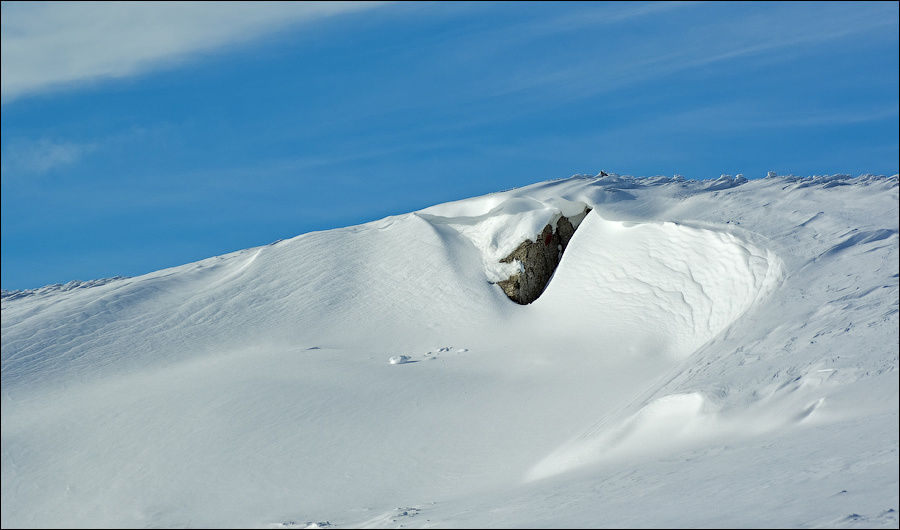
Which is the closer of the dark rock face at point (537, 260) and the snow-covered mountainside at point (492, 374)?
the snow-covered mountainside at point (492, 374)

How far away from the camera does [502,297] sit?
52.4 ft

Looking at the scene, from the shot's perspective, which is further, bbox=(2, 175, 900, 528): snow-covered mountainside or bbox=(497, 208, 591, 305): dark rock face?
bbox=(497, 208, 591, 305): dark rock face

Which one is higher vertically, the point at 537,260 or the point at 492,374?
the point at 537,260

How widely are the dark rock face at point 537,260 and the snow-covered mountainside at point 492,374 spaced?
0.70 ft

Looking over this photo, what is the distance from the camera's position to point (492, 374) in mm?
13555

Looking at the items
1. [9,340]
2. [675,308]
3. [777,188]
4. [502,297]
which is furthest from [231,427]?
[777,188]

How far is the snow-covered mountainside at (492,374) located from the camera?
8.85 meters

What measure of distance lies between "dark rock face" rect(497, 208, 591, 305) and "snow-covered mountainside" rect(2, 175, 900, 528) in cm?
21

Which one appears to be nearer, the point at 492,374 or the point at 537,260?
the point at 492,374

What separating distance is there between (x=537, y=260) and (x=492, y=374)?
3484 millimetres

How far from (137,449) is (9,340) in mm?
4567

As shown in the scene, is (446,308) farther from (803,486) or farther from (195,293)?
(803,486)

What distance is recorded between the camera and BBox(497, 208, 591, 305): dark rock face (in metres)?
16.0

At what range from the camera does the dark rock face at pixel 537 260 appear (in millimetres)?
16047
